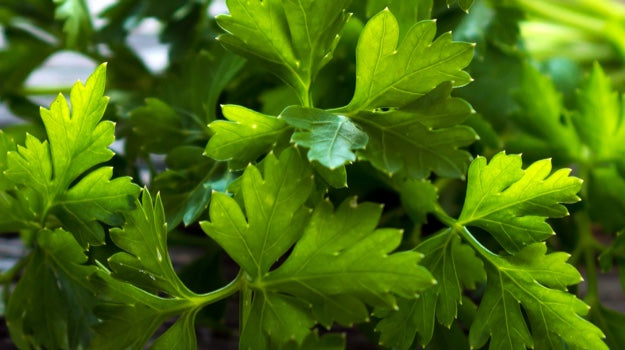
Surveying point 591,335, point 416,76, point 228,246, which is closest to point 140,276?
point 228,246

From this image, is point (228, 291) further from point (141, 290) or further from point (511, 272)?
point (511, 272)

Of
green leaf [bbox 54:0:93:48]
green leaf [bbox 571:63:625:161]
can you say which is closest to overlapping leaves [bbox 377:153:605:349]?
green leaf [bbox 571:63:625:161]

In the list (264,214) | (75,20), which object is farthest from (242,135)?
(75,20)

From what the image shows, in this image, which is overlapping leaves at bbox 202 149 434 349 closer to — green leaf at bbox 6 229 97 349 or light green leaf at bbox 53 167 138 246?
light green leaf at bbox 53 167 138 246

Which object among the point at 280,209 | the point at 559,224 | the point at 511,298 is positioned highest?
the point at 280,209

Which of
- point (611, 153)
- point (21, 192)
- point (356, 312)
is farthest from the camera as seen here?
point (611, 153)

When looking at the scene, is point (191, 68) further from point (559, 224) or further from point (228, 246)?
point (559, 224)
